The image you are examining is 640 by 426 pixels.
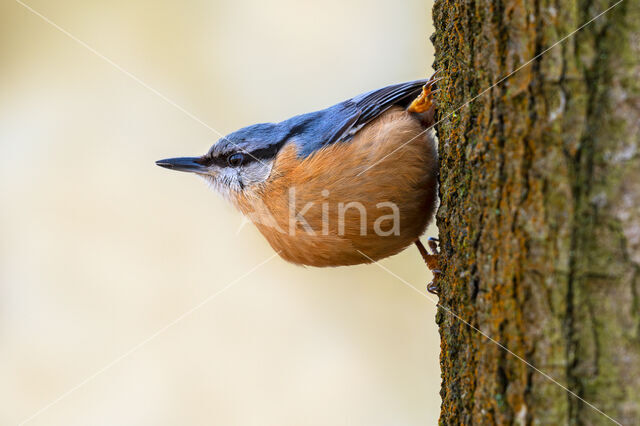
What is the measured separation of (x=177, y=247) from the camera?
5.50 m

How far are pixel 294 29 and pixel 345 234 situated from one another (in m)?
3.64

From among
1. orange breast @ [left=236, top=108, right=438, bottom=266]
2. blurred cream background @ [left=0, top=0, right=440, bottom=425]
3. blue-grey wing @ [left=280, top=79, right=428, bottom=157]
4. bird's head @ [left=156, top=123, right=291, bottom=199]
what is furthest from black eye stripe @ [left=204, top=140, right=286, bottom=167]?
blurred cream background @ [left=0, top=0, right=440, bottom=425]

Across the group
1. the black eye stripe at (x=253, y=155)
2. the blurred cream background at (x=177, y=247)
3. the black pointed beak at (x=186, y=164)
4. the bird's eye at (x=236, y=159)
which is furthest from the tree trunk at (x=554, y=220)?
the blurred cream background at (x=177, y=247)

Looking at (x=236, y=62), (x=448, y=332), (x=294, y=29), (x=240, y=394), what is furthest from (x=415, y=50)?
(x=448, y=332)

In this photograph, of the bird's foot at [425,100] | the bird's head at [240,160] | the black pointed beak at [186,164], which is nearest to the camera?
the bird's foot at [425,100]

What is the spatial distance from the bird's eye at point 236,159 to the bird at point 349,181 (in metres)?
0.08

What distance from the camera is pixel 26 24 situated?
5.70 m

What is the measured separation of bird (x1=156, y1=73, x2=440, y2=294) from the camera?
9.33 ft

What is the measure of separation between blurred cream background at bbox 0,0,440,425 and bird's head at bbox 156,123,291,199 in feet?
5.52

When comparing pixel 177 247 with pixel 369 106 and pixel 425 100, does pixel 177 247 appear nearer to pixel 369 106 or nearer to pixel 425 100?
pixel 369 106

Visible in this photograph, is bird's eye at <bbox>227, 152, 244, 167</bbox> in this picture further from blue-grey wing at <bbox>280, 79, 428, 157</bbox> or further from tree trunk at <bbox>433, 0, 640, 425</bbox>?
tree trunk at <bbox>433, 0, 640, 425</bbox>

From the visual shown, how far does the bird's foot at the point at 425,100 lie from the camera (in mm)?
2819

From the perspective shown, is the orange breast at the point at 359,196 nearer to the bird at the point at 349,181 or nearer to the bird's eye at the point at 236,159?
the bird at the point at 349,181

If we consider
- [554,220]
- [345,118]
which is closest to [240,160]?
[345,118]
